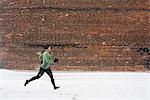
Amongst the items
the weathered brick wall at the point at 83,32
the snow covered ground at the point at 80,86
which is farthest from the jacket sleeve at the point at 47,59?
the weathered brick wall at the point at 83,32

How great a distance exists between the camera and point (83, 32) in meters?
15.2

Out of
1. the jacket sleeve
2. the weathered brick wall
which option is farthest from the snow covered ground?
the jacket sleeve

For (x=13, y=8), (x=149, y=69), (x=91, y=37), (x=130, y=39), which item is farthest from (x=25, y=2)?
(x=149, y=69)

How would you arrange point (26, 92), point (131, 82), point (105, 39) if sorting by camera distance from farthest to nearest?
point (105, 39) → point (131, 82) → point (26, 92)

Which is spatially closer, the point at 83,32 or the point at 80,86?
the point at 80,86

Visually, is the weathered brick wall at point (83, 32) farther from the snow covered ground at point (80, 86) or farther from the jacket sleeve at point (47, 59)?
the jacket sleeve at point (47, 59)

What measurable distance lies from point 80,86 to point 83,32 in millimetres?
3700

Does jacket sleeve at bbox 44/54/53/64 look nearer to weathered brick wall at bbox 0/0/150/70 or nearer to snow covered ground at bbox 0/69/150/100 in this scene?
snow covered ground at bbox 0/69/150/100

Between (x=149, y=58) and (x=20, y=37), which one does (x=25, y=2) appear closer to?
(x=20, y=37)

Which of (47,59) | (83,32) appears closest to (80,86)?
(47,59)

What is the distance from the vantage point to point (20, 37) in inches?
604

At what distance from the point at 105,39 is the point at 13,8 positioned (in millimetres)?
3387

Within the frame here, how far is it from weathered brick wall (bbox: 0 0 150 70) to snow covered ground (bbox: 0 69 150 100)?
1.83ft

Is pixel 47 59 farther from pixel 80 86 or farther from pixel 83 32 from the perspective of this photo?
pixel 83 32
